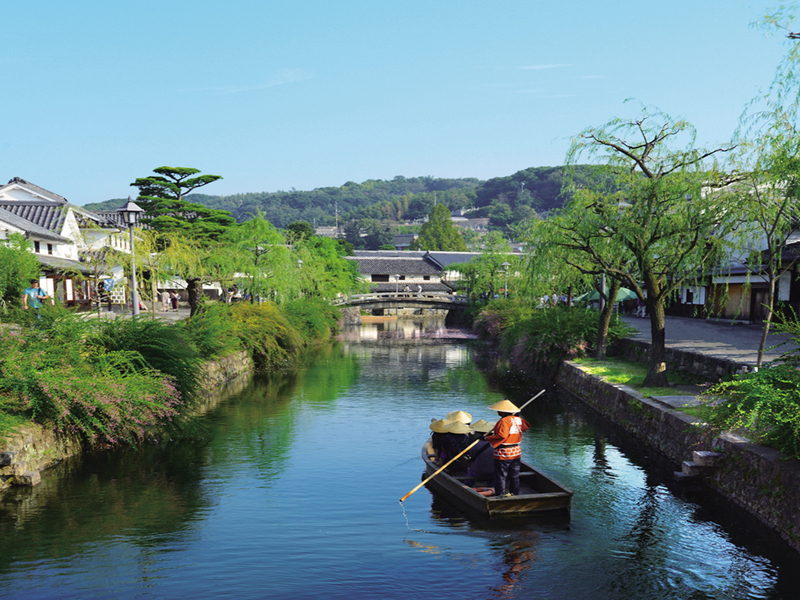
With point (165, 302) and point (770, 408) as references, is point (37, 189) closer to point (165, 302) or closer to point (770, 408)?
point (165, 302)

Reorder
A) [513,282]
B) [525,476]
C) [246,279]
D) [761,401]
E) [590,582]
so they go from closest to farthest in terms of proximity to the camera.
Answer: [590,582] → [761,401] → [525,476] → [246,279] → [513,282]

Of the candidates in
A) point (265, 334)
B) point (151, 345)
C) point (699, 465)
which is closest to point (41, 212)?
point (265, 334)

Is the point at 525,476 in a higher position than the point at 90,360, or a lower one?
lower

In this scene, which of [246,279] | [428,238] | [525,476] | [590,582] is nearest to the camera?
[590,582]

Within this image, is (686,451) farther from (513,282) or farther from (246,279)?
(513,282)

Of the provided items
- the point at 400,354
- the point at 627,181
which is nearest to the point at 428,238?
the point at 400,354

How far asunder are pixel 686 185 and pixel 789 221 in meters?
2.25

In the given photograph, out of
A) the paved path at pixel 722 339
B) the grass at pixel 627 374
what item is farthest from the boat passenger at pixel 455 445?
the paved path at pixel 722 339

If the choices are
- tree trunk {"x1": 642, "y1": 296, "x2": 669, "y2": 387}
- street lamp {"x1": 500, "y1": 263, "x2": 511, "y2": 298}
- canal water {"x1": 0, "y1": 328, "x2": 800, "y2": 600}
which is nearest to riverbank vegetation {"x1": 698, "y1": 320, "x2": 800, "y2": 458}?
canal water {"x1": 0, "y1": 328, "x2": 800, "y2": 600}

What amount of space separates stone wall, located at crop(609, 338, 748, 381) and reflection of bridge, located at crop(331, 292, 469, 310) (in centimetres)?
3045

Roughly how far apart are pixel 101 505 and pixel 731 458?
1012 centimetres

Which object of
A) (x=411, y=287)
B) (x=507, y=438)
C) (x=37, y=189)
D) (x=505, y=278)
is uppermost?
(x=37, y=189)

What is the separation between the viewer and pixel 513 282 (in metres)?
41.5

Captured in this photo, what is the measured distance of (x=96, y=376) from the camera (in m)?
12.4
